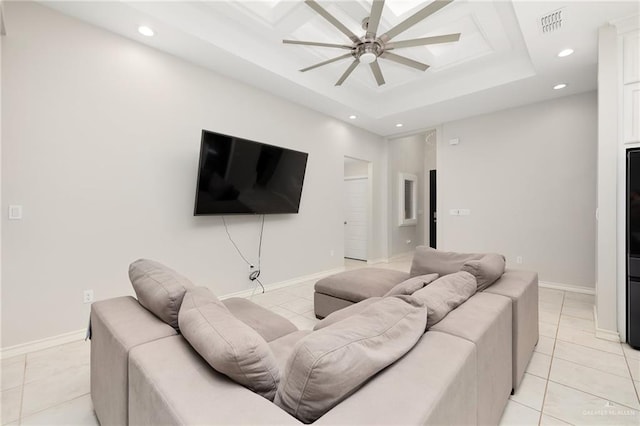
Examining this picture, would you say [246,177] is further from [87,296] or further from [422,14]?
[422,14]

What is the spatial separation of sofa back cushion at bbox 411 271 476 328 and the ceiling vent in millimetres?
2507

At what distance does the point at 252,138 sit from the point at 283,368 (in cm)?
335

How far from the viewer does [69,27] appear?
254cm

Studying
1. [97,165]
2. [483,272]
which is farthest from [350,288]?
[97,165]

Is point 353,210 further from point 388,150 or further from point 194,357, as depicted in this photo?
point 194,357

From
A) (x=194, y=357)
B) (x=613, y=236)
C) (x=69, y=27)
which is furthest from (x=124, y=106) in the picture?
(x=613, y=236)

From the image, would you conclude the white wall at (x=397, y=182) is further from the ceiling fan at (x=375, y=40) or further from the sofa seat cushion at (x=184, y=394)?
the sofa seat cushion at (x=184, y=394)

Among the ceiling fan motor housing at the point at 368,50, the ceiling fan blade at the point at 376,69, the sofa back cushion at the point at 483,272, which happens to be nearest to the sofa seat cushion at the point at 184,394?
the sofa back cushion at the point at 483,272

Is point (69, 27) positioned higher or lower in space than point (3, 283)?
higher

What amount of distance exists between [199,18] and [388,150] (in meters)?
4.53

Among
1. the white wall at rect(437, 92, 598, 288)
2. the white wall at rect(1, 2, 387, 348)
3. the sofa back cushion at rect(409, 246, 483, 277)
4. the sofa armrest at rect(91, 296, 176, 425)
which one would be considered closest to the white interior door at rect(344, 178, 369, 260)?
the white wall at rect(437, 92, 598, 288)

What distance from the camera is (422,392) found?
2.58 feet

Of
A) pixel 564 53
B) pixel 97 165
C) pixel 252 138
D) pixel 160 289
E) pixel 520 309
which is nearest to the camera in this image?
pixel 160 289

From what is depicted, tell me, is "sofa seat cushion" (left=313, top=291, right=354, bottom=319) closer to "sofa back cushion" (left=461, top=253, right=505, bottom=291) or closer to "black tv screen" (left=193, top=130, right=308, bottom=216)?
"sofa back cushion" (left=461, top=253, right=505, bottom=291)
